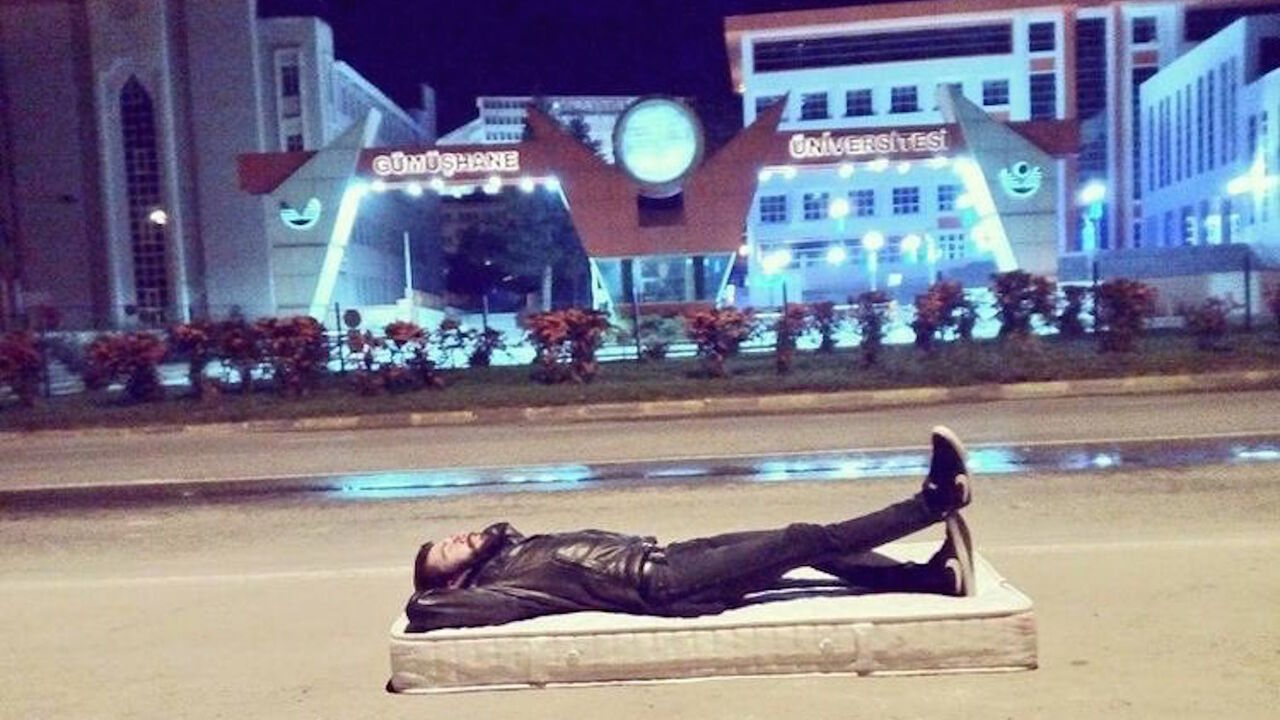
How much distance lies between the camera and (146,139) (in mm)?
49562

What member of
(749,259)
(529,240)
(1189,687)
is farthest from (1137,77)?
(1189,687)

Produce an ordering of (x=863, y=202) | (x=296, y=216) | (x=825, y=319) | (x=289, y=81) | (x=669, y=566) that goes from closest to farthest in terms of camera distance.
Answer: (x=669, y=566), (x=825, y=319), (x=296, y=216), (x=289, y=81), (x=863, y=202)

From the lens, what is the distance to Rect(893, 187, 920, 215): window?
181 feet

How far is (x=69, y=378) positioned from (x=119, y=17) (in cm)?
2839

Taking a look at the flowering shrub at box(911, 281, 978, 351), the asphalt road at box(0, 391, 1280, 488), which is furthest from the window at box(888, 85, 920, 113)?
the asphalt road at box(0, 391, 1280, 488)

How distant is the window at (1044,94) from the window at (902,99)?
616cm

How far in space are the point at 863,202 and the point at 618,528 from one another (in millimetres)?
49970

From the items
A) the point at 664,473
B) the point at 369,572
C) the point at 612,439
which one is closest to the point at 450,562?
the point at 369,572

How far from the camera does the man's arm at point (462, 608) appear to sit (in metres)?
4.47

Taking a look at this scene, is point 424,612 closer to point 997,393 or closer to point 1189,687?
point 1189,687

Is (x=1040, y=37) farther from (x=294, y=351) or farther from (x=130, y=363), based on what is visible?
(x=130, y=363)

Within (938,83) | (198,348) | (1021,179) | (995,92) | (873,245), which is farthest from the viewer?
(995,92)

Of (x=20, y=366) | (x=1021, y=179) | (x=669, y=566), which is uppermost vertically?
(x=1021, y=179)

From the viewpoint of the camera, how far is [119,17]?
48.8 metres
